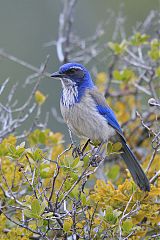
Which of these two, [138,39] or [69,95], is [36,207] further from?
[138,39]

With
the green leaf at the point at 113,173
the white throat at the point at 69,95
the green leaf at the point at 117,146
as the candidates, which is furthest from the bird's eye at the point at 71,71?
the green leaf at the point at 117,146

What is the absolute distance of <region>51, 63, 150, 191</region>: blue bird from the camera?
16.6 ft

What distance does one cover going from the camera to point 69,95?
521cm

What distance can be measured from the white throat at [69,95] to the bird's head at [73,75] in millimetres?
23

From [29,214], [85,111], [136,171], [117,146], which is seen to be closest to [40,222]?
[29,214]

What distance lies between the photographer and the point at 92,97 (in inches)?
208

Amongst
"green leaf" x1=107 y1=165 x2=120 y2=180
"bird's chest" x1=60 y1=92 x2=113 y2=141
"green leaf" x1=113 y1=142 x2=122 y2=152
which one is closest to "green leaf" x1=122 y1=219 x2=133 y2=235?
"green leaf" x1=113 y1=142 x2=122 y2=152

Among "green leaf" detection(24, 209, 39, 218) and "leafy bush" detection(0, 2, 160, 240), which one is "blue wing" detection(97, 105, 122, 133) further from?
"green leaf" detection(24, 209, 39, 218)

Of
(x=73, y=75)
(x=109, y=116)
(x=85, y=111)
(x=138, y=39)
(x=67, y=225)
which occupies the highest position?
(x=138, y=39)

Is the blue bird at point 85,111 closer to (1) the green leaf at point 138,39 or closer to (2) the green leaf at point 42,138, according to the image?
(2) the green leaf at point 42,138

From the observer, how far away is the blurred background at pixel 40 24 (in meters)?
12.3

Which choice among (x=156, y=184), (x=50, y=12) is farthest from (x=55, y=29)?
(x=156, y=184)

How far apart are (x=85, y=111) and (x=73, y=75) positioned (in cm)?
37

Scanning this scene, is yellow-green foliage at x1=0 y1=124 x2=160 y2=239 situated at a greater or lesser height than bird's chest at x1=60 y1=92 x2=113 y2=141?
lesser
